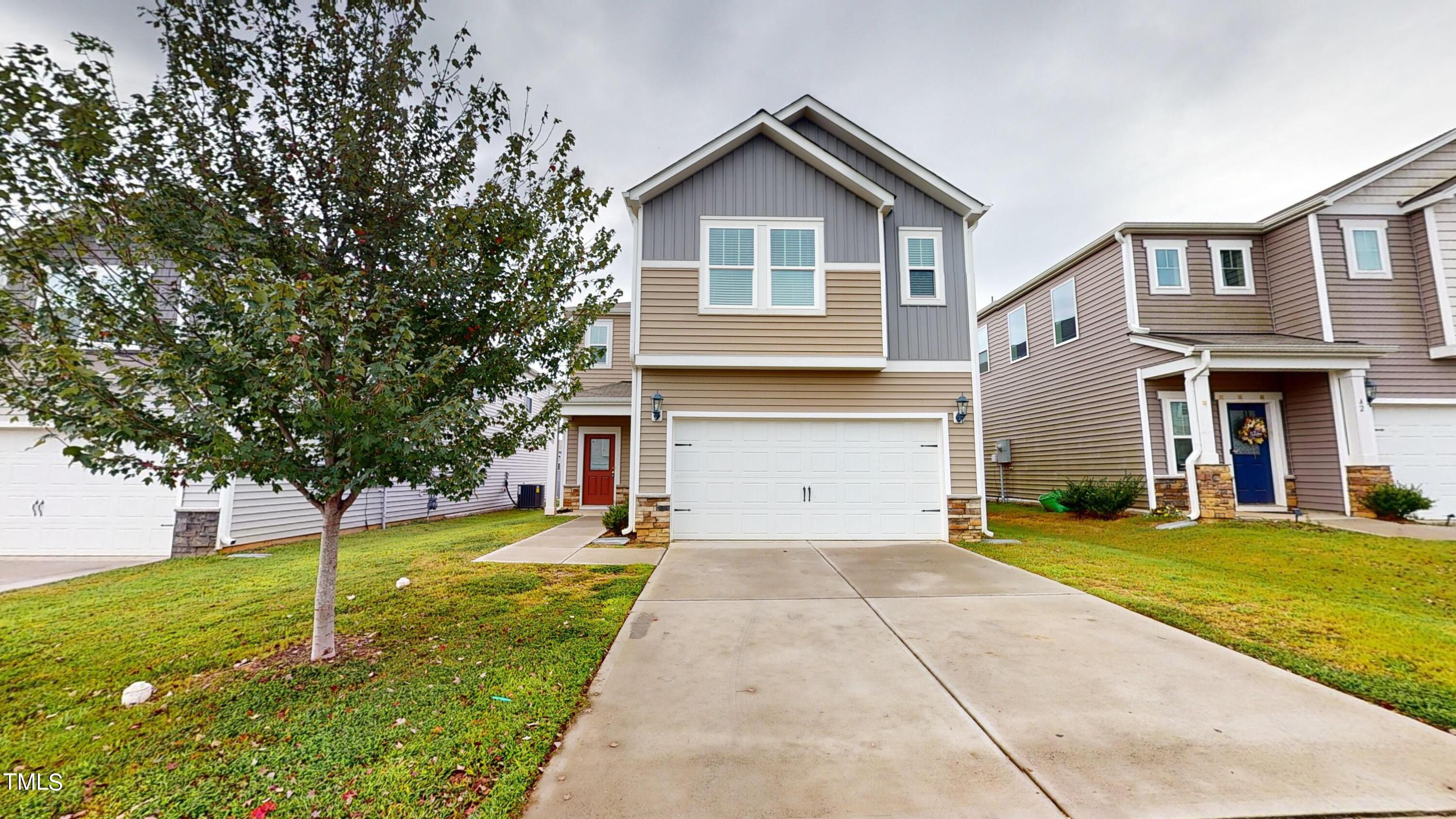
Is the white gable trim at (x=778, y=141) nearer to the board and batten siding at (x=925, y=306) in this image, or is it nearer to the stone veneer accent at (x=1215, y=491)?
the board and batten siding at (x=925, y=306)

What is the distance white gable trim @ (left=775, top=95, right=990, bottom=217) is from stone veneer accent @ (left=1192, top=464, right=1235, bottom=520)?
6867 mm

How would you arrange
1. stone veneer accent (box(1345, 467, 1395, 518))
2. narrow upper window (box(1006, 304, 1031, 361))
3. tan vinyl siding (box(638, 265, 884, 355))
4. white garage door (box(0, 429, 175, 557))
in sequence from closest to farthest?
white garage door (box(0, 429, 175, 557)), tan vinyl siding (box(638, 265, 884, 355)), stone veneer accent (box(1345, 467, 1395, 518)), narrow upper window (box(1006, 304, 1031, 361))

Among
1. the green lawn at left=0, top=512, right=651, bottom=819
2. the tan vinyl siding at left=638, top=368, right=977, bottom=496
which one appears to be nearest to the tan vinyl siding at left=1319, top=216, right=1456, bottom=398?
the tan vinyl siding at left=638, top=368, right=977, bottom=496

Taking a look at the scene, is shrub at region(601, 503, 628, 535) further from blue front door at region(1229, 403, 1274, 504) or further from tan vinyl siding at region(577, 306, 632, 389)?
blue front door at region(1229, 403, 1274, 504)

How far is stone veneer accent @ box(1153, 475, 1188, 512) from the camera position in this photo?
11133 millimetres

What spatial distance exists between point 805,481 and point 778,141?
19.8 feet

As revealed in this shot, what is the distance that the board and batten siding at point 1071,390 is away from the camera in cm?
1238

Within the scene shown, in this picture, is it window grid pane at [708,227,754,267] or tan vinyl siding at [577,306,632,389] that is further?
tan vinyl siding at [577,306,632,389]

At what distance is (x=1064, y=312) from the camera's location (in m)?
14.4

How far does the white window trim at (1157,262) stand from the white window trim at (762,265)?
8426 mm

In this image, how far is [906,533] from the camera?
9242mm

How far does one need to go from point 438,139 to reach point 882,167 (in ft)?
27.0

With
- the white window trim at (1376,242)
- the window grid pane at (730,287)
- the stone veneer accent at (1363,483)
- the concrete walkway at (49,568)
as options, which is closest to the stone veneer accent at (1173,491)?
the stone veneer accent at (1363,483)

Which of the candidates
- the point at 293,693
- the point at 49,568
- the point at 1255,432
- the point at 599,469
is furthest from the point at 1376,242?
the point at 49,568
